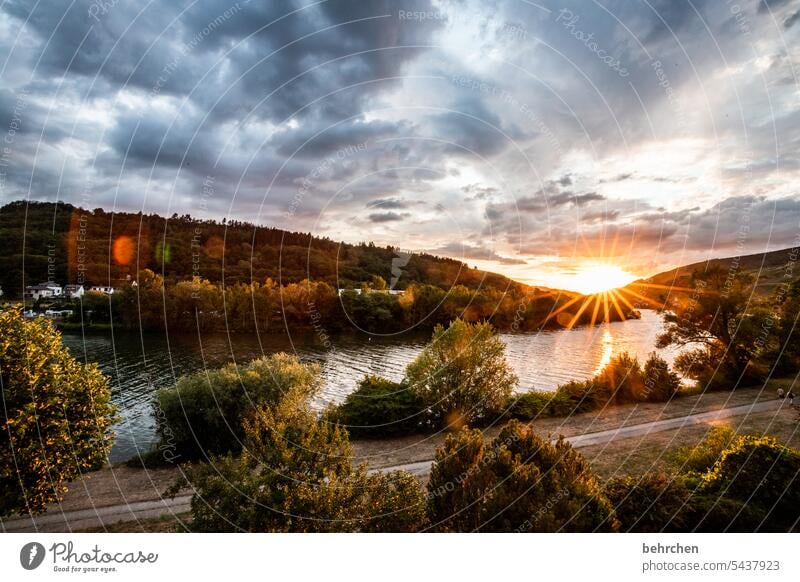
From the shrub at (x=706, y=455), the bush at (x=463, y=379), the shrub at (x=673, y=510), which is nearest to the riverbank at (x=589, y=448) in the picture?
the bush at (x=463, y=379)

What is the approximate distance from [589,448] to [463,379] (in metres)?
8.43

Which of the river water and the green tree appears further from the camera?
the river water

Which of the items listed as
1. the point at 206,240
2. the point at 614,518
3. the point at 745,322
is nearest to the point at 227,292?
the point at 206,240

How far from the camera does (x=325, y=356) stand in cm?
3966

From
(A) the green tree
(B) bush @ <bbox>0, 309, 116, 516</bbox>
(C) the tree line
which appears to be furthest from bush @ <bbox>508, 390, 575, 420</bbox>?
(B) bush @ <bbox>0, 309, 116, 516</bbox>

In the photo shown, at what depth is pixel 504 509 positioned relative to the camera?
7.54m

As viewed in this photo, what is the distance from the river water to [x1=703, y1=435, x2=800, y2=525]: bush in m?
22.2

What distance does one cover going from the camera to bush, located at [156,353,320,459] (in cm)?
2316

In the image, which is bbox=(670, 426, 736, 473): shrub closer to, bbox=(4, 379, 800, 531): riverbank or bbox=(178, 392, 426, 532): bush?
bbox=(4, 379, 800, 531): riverbank

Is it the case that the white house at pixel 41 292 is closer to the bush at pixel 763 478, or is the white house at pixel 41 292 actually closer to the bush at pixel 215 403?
the bush at pixel 215 403

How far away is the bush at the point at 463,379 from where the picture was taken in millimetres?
25109

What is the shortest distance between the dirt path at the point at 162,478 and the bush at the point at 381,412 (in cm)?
170
